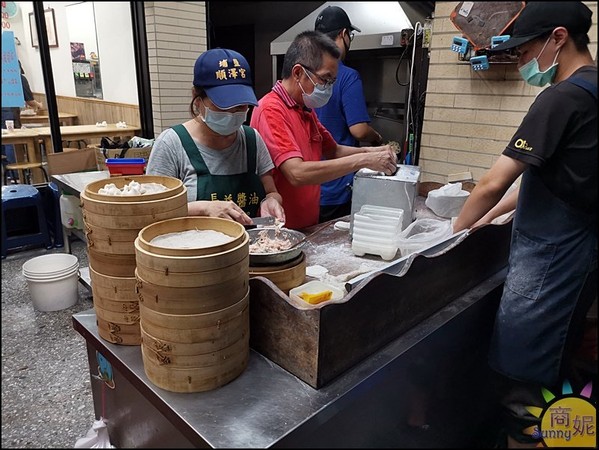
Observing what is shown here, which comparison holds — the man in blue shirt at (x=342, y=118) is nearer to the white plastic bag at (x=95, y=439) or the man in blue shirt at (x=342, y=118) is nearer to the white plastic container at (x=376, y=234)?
the white plastic container at (x=376, y=234)

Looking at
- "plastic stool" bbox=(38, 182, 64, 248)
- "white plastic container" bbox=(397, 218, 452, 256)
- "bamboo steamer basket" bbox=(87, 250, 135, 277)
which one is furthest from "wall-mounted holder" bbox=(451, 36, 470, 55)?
"plastic stool" bbox=(38, 182, 64, 248)

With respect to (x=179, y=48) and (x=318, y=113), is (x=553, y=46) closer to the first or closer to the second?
(x=318, y=113)

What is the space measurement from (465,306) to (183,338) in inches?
41.0

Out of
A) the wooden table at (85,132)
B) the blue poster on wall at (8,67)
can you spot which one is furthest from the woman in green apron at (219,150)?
the wooden table at (85,132)

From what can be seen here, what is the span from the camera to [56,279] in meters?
2.99

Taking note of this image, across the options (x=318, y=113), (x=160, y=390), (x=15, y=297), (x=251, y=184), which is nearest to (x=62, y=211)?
(x=318, y=113)

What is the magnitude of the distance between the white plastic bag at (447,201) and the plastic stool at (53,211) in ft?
12.3

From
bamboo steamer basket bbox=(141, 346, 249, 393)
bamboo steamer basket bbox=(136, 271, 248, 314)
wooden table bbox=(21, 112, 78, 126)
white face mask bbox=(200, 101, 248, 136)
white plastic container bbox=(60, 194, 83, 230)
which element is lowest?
white plastic container bbox=(60, 194, 83, 230)

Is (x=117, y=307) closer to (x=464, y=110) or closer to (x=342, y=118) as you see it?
(x=342, y=118)

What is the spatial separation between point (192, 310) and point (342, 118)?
7.91 ft

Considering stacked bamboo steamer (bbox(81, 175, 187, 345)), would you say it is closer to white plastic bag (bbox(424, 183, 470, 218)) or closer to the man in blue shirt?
white plastic bag (bbox(424, 183, 470, 218))

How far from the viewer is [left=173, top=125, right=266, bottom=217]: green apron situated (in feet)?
5.61

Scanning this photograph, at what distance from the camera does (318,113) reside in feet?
10.2

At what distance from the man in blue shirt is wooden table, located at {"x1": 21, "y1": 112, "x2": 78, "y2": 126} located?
326 cm
